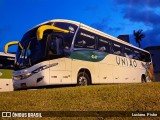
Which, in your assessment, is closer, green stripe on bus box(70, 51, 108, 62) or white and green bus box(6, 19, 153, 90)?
white and green bus box(6, 19, 153, 90)

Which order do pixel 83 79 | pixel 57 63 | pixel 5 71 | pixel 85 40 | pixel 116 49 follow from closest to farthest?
pixel 57 63, pixel 83 79, pixel 85 40, pixel 116 49, pixel 5 71

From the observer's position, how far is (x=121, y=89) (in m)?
8.51

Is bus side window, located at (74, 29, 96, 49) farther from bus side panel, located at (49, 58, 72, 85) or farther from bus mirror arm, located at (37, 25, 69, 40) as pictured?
bus side panel, located at (49, 58, 72, 85)

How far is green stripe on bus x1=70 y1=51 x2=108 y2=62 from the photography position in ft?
42.5

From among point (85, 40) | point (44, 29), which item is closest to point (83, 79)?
point (85, 40)

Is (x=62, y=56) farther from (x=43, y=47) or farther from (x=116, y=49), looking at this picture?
(x=116, y=49)

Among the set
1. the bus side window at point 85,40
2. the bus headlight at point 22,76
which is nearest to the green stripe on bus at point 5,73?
the bus headlight at point 22,76

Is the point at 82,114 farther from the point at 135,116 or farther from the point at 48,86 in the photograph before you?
the point at 48,86

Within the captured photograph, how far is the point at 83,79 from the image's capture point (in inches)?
526

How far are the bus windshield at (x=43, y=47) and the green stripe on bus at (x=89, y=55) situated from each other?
0.56 meters

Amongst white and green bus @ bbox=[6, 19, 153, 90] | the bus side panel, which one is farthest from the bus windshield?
the bus side panel

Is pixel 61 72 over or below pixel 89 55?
below

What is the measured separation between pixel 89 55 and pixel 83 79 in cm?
140

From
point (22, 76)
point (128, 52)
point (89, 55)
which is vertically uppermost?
point (128, 52)
